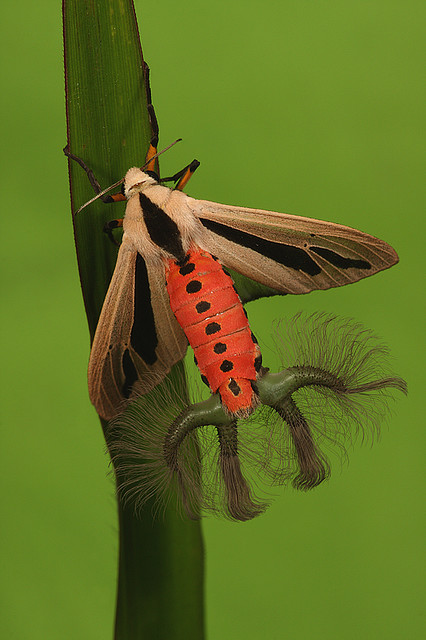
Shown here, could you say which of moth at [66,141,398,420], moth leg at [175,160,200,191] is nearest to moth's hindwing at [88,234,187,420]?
moth at [66,141,398,420]

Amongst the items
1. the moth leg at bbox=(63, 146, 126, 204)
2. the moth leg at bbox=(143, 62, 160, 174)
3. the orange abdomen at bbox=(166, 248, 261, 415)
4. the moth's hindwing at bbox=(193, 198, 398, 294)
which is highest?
the moth leg at bbox=(143, 62, 160, 174)

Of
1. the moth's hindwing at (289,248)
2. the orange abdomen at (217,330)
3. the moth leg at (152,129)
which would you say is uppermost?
the moth leg at (152,129)

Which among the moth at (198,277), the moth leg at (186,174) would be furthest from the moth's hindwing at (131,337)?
the moth leg at (186,174)

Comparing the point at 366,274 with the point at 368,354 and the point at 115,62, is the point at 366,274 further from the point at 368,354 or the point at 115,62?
the point at 115,62

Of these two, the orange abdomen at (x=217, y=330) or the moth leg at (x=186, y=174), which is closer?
the orange abdomen at (x=217, y=330)

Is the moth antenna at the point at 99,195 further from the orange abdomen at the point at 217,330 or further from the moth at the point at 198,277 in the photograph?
the orange abdomen at the point at 217,330

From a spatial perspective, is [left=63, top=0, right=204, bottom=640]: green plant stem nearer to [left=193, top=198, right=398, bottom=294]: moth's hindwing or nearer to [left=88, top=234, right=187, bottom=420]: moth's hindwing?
[left=88, top=234, right=187, bottom=420]: moth's hindwing

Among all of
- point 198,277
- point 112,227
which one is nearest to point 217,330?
point 198,277

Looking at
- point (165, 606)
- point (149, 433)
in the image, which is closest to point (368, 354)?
point (149, 433)
